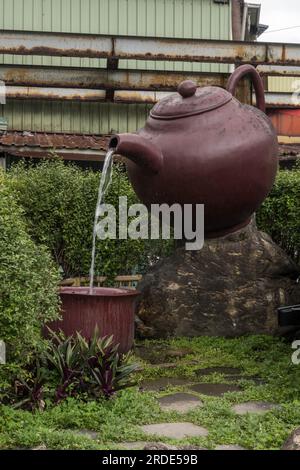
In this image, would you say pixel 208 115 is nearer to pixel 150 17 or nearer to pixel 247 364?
pixel 247 364

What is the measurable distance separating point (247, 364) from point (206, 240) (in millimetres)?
1651

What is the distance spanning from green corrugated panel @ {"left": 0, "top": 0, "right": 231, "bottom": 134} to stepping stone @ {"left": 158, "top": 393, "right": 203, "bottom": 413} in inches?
320

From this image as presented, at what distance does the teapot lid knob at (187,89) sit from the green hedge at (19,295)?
200cm

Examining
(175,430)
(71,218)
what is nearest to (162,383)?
(175,430)

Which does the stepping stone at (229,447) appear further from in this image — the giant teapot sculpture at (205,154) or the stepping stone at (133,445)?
the giant teapot sculpture at (205,154)

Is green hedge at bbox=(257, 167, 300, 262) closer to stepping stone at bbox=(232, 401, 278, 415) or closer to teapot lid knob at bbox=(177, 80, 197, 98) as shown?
teapot lid knob at bbox=(177, 80, 197, 98)

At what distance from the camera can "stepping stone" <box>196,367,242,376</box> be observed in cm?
578

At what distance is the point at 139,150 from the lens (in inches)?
220

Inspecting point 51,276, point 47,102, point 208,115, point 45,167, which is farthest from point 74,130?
point 51,276

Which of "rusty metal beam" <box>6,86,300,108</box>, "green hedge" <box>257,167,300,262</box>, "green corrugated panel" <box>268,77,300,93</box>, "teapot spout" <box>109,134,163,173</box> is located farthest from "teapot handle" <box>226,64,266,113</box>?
"green corrugated panel" <box>268,77,300,93</box>

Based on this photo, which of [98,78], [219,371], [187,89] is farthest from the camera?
[98,78]

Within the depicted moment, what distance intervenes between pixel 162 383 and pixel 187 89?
2503 millimetres

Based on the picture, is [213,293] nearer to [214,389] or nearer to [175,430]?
[214,389]

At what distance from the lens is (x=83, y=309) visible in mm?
5492
